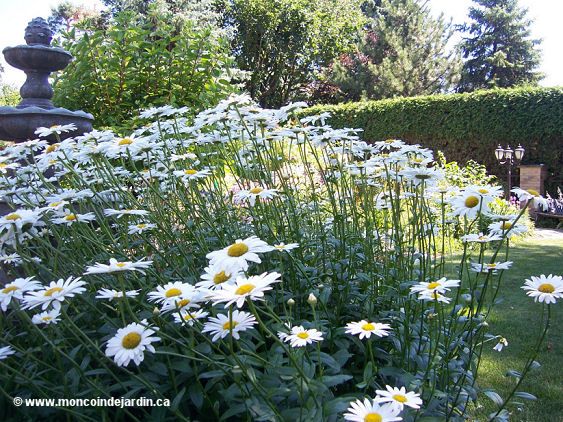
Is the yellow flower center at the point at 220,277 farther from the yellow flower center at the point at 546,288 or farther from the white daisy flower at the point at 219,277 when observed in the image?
the yellow flower center at the point at 546,288

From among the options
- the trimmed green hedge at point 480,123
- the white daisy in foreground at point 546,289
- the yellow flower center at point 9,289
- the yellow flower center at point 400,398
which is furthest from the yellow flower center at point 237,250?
the trimmed green hedge at point 480,123

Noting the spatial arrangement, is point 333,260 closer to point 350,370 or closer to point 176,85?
point 350,370

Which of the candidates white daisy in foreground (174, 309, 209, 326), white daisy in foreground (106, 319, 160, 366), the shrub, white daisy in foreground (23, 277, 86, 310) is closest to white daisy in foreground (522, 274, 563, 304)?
white daisy in foreground (174, 309, 209, 326)

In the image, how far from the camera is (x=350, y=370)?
161cm

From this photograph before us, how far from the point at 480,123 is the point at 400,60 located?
29.2 ft

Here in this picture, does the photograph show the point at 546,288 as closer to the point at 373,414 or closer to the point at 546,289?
the point at 546,289

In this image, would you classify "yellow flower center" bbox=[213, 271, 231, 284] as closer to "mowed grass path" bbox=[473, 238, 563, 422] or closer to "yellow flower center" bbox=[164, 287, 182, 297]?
"yellow flower center" bbox=[164, 287, 182, 297]

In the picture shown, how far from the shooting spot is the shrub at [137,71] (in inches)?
164

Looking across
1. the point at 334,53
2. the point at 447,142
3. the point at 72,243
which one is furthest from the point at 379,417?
the point at 334,53

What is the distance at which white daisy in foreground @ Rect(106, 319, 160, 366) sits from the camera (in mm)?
1052

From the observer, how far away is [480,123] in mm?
12375

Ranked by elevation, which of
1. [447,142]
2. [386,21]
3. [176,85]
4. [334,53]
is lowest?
[447,142]

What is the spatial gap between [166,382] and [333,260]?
0.94 metres

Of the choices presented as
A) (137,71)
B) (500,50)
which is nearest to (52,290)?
(137,71)
